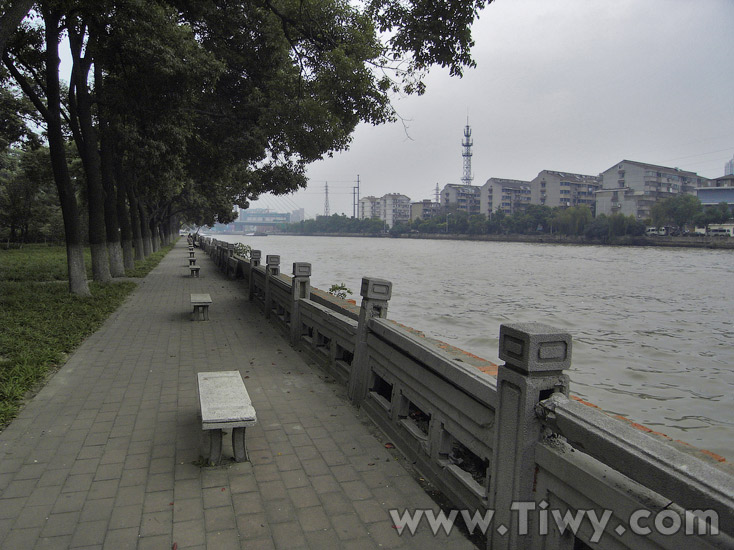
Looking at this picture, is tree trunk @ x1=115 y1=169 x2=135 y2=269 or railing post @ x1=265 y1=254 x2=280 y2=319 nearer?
railing post @ x1=265 y1=254 x2=280 y2=319

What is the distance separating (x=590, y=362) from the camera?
10992 millimetres

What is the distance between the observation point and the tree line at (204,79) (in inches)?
388

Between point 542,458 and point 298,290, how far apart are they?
5.69 meters

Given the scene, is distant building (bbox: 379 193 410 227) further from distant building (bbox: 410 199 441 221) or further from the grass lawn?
the grass lawn

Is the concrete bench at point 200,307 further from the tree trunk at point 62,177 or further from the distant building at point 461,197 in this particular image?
the distant building at point 461,197

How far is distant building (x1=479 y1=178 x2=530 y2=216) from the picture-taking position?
120312 millimetres

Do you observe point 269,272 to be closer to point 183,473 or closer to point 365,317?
point 365,317

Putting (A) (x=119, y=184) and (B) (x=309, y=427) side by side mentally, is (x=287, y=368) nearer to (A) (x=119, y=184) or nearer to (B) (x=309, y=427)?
(B) (x=309, y=427)

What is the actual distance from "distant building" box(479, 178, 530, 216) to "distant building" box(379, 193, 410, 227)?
53570 mm

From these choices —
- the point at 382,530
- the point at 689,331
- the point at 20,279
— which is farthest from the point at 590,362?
the point at 20,279

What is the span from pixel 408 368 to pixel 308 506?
4.14ft

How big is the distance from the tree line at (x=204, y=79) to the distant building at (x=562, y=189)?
4174 inches

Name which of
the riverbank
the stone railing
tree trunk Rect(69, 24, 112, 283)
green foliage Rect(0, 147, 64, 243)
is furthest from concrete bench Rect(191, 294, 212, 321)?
the riverbank

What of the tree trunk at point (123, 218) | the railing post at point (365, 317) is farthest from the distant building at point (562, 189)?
the railing post at point (365, 317)
